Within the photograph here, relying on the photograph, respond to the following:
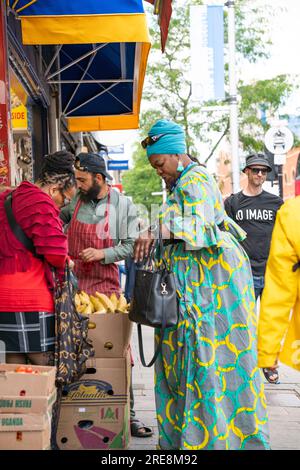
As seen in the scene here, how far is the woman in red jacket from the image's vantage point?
423 centimetres

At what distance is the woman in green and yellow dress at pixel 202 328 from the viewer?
4.34 m

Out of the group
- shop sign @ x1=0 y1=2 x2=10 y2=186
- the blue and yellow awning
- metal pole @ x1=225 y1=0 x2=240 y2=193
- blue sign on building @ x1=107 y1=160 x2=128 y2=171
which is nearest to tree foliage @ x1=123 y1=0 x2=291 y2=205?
blue sign on building @ x1=107 y1=160 x2=128 y2=171

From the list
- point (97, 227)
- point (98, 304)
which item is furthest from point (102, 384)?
point (97, 227)

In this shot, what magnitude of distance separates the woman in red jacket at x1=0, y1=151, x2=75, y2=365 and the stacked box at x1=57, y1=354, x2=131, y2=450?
620 mm

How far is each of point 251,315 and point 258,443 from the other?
0.73m

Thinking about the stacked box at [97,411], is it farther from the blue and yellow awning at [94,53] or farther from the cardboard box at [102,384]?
the blue and yellow awning at [94,53]

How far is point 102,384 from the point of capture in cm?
492

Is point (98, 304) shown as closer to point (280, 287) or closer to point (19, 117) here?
point (280, 287)

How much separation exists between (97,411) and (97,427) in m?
0.10

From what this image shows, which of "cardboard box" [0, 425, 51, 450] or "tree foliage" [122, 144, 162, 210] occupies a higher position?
"cardboard box" [0, 425, 51, 450]

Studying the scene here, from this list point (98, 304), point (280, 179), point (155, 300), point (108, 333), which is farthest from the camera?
point (280, 179)

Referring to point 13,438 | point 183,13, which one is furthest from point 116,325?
point 183,13

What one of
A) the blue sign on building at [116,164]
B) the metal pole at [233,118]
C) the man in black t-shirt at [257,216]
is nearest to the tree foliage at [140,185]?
the blue sign on building at [116,164]

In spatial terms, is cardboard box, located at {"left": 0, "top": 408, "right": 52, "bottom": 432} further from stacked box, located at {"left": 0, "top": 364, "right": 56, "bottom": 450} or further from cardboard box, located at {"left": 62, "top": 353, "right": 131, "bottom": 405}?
cardboard box, located at {"left": 62, "top": 353, "right": 131, "bottom": 405}
